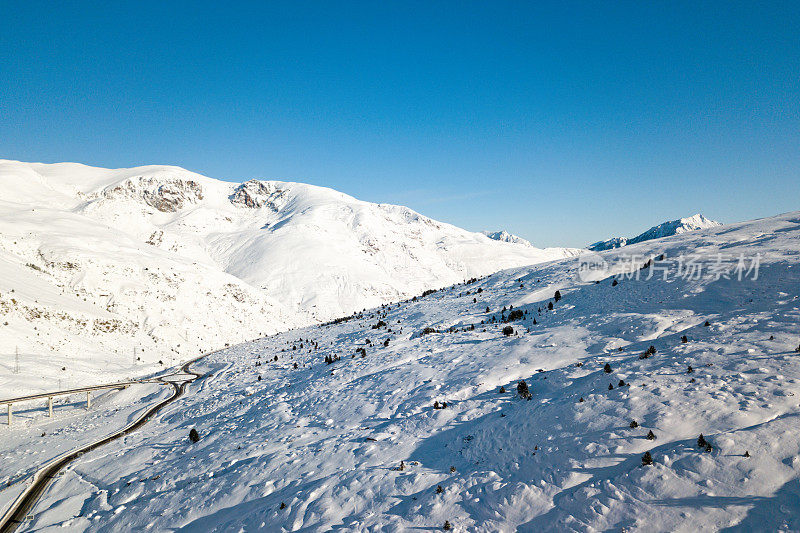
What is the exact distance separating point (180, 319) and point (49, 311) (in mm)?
15803

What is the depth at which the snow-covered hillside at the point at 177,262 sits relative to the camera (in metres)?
38.6

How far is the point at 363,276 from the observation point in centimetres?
9994

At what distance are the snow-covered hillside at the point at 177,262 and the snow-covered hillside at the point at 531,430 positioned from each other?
2492 centimetres

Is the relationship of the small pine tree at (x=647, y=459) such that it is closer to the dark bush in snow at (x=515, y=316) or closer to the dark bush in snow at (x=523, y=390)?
the dark bush in snow at (x=523, y=390)

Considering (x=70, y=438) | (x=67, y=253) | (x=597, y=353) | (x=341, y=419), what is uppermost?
(x=67, y=253)

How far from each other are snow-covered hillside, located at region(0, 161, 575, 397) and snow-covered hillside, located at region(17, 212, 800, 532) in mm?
24923

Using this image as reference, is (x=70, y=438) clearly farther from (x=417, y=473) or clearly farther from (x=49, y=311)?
(x=49, y=311)

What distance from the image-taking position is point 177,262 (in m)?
66.8

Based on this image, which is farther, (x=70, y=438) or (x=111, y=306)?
(x=111, y=306)

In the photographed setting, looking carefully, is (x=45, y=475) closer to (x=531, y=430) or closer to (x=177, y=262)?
(x=531, y=430)

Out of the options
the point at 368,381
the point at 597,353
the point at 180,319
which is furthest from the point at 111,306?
the point at 597,353

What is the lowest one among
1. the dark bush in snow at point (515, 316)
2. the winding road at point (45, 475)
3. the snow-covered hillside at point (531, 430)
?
the winding road at point (45, 475)

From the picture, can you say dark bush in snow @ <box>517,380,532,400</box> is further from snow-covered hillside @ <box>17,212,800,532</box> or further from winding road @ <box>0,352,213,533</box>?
winding road @ <box>0,352,213,533</box>

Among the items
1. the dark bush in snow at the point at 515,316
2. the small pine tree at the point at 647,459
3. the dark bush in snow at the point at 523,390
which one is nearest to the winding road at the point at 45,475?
the dark bush in snow at the point at 523,390
